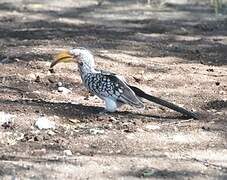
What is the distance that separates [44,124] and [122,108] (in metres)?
0.90

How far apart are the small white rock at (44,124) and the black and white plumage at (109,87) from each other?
48cm

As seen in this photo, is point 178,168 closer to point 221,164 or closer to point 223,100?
point 221,164

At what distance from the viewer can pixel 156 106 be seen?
6.20 metres

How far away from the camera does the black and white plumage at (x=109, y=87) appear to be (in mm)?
5805

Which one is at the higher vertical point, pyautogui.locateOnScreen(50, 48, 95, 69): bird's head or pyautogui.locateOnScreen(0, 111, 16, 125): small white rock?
pyautogui.locateOnScreen(50, 48, 95, 69): bird's head

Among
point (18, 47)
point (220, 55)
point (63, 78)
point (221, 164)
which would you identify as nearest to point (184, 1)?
point (220, 55)

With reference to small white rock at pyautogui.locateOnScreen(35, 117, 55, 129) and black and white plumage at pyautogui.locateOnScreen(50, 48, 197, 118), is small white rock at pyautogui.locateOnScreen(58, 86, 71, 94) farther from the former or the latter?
small white rock at pyautogui.locateOnScreen(35, 117, 55, 129)

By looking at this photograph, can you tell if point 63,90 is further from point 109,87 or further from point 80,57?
point 109,87

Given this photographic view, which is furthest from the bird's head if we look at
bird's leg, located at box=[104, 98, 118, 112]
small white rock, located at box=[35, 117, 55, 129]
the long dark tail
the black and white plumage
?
small white rock, located at box=[35, 117, 55, 129]

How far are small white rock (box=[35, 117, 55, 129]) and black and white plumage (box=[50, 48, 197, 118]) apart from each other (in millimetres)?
483

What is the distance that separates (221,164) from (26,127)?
149cm

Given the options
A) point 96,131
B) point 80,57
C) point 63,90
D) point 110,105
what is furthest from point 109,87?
point 63,90

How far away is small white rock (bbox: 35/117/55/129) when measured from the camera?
554 cm

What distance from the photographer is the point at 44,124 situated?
556cm
